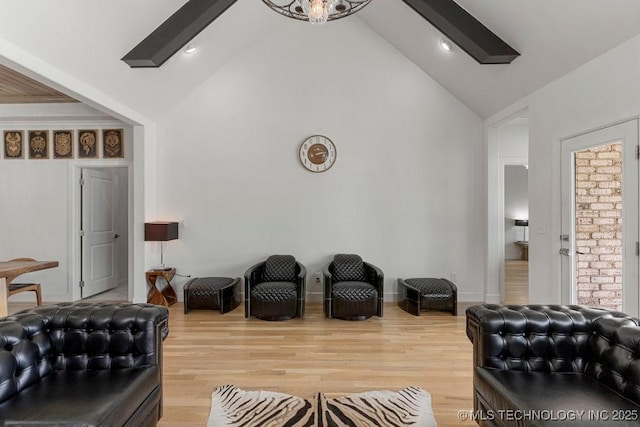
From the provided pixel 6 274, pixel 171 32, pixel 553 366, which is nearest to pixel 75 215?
pixel 6 274

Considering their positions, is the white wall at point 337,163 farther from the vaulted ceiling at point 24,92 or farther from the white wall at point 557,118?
the vaulted ceiling at point 24,92

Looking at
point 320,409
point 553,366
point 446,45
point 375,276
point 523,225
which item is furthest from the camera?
point 523,225

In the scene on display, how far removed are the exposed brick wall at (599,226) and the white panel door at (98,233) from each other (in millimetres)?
6766

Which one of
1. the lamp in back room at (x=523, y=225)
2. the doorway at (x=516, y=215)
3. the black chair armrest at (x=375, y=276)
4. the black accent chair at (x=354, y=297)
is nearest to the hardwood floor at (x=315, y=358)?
the black accent chair at (x=354, y=297)

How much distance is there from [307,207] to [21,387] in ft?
12.3

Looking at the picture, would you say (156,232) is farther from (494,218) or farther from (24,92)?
(494,218)

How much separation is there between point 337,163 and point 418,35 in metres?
2.05

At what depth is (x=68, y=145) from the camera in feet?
16.6

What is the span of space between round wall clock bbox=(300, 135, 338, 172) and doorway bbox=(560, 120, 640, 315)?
2914 millimetres

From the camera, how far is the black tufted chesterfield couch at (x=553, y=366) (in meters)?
1.47

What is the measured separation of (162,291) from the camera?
4934mm

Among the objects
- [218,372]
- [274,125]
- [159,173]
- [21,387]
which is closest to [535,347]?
[218,372]

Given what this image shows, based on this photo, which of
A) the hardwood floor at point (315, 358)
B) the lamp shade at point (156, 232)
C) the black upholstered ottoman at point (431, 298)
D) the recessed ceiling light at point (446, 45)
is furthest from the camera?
the lamp shade at point (156, 232)

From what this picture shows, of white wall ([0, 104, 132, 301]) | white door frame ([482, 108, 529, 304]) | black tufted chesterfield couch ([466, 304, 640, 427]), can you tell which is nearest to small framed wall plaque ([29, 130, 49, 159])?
white wall ([0, 104, 132, 301])
